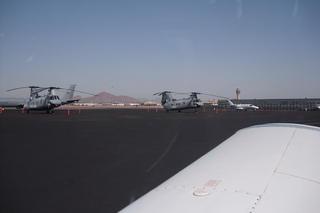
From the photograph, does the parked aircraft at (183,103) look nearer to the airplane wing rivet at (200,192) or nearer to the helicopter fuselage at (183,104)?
the helicopter fuselage at (183,104)

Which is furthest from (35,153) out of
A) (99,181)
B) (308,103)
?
(308,103)

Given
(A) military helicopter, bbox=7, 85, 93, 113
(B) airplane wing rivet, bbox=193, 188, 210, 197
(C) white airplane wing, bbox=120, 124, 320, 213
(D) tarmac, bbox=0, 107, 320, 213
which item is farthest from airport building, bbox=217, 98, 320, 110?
(B) airplane wing rivet, bbox=193, 188, 210, 197

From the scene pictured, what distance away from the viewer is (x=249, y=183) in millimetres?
1877

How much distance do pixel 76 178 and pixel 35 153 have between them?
329cm

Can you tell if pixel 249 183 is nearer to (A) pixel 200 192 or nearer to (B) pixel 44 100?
(A) pixel 200 192

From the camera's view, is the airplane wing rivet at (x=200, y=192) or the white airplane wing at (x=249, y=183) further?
the airplane wing rivet at (x=200, y=192)

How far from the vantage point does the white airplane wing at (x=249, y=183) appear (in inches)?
65.0

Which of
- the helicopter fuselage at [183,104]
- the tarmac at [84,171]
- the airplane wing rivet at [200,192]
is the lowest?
the tarmac at [84,171]

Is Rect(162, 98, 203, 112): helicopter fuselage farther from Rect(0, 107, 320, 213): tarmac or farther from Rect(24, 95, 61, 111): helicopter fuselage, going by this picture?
Rect(0, 107, 320, 213): tarmac

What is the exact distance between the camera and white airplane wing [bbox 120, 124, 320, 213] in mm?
1651

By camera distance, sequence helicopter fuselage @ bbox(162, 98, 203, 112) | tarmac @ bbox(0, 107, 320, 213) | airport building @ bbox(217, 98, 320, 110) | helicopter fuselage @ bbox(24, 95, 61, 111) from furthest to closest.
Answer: airport building @ bbox(217, 98, 320, 110)
helicopter fuselage @ bbox(162, 98, 203, 112)
helicopter fuselage @ bbox(24, 95, 61, 111)
tarmac @ bbox(0, 107, 320, 213)

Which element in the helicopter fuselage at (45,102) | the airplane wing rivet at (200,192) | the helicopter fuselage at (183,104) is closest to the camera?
the airplane wing rivet at (200,192)

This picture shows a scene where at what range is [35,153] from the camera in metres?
8.27

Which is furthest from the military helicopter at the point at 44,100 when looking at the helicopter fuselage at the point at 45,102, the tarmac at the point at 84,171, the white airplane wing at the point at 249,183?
the white airplane wing at the point at 249,183
